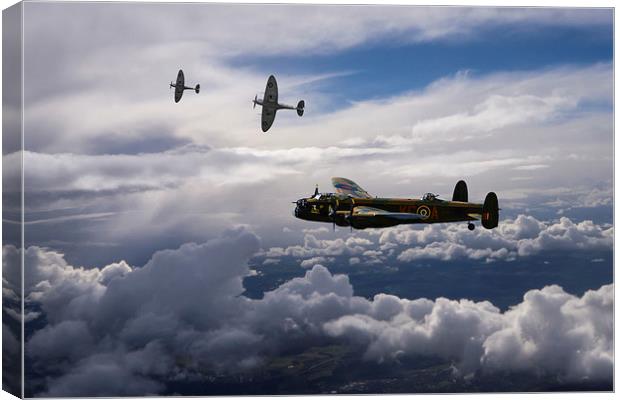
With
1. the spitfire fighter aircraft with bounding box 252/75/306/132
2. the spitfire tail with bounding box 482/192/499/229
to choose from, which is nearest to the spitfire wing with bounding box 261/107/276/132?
the spitfire fighter aircraft with bounding box 252/75/306/132

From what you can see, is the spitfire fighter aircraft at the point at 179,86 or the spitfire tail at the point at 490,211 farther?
the spitfire tail at the point at 490,211

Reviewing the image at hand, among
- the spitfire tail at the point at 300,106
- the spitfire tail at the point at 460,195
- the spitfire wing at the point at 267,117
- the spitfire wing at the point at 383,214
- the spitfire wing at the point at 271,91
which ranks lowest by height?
the spitfire wing at the point at 383,214

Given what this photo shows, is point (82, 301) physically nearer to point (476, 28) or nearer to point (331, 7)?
point (331, 7)

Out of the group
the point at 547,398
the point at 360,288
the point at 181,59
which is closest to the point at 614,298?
the point at 547,398

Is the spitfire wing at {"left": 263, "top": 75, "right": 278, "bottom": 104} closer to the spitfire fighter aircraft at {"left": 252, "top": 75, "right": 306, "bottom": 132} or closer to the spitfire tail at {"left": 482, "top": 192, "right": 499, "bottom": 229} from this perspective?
the spitfire fighter aircraft at {"left": 252, "top": 75, "right": 306, "bottom": 132}

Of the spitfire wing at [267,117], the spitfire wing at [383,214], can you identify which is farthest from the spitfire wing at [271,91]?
the spitfire wing at [383,214]

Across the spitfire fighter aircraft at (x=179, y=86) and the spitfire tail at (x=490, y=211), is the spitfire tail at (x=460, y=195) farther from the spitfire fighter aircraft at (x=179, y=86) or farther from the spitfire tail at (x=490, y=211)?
the spitfire fighter aircraft at (x=179, y=86)
